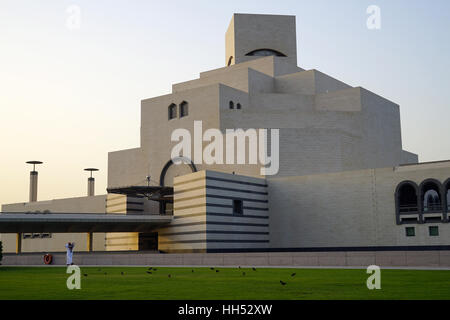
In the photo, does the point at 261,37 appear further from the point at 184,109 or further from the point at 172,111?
the point at 172,111

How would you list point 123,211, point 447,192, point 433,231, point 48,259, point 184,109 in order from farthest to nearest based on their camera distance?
1. point 123,211
2. point 184,109
3. point 433,231
4. point 447,192
5. point 48,259

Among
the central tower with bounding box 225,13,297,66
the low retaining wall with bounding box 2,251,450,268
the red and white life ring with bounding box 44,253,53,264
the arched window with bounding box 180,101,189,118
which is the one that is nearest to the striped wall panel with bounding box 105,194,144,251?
the arched window with bounding box 180,101,189,118

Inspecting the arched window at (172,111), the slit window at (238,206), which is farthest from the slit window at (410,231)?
the arched window at (172,111)

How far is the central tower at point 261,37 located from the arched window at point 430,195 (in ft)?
112

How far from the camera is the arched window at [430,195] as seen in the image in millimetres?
42469

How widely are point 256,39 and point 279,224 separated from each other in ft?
103

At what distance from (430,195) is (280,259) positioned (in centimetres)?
1759

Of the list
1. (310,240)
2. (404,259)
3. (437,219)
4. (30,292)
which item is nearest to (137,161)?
(310,240)

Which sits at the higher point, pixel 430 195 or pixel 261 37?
pixel 261 37

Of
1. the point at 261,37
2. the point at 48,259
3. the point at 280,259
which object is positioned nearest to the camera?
the point at 280,259

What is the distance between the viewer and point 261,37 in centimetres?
7294

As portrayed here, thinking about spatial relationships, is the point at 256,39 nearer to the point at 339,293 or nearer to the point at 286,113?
→ the point at 286,113

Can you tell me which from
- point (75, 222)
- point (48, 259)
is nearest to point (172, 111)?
point (75, 222)

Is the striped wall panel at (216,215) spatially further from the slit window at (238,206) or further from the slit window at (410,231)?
the slit window at (410,231)
